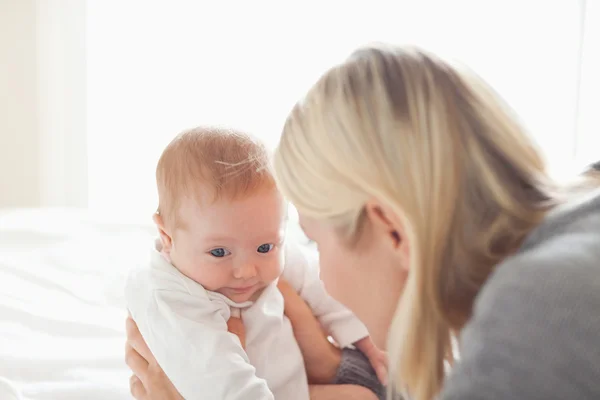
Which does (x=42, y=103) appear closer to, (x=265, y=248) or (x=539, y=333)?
(x=265, y=248)

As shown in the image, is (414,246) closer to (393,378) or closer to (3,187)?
(393,378)

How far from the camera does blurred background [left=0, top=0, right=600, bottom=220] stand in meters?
2.52

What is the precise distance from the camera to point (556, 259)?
0.66 metres

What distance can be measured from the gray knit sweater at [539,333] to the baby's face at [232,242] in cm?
53

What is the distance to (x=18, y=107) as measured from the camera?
2775mm

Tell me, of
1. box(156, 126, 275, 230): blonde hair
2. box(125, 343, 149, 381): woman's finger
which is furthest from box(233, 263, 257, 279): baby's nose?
box(125, 343, 149, 381): woman's finger

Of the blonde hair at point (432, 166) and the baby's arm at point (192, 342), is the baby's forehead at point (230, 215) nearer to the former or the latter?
the baby's arm at point (192, 342)

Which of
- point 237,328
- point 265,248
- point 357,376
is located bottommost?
point 357,376

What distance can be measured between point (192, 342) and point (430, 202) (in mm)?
491

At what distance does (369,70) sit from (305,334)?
605mm

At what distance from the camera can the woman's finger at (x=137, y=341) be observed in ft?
4.00

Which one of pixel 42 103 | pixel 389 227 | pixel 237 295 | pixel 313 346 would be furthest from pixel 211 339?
pixel 42 103

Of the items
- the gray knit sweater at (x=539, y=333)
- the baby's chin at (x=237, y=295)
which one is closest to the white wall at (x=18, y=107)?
the baby's chin at (x=237, y=295)

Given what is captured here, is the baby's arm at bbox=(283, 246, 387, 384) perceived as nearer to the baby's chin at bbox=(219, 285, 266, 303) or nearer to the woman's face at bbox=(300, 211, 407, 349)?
the baby's chin at bbox=(219, 285, 266, 303)
